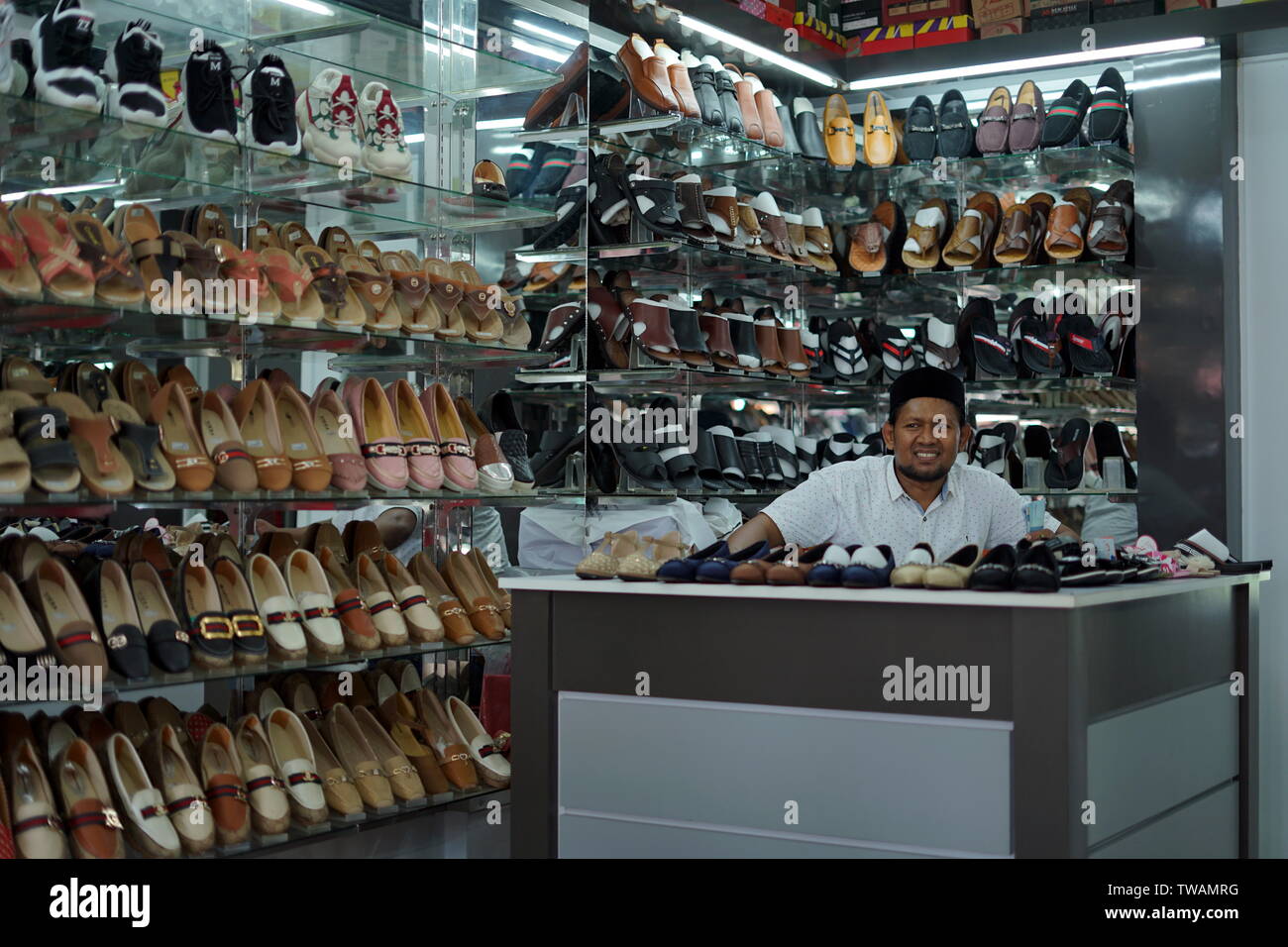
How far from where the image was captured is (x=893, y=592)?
121 inches

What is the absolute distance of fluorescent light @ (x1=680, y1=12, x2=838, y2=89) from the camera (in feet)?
19.2

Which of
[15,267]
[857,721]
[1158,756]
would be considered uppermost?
[15,267]

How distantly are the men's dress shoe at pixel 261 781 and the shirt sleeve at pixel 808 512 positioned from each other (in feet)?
5.15

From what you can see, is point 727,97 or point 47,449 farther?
point 727,97

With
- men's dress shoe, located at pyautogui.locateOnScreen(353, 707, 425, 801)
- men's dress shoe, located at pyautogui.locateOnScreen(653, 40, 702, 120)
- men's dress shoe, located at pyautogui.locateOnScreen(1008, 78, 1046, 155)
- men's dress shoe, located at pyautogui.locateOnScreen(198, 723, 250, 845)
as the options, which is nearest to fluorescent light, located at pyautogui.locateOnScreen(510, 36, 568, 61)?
men's dress shoe, located at pyautogui.locateOnScreen(653, 40, 702, 120)

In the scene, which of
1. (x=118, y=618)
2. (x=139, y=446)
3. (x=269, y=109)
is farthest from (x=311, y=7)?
(x=118, y=618)

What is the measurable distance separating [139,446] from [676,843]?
161cm

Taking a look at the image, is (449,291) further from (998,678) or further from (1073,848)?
(1073,848)

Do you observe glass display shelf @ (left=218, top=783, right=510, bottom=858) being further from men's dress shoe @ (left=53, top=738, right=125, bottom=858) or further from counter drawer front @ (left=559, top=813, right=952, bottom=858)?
counter drawer front @ (left=559, top=813, right=952, bottom=858)

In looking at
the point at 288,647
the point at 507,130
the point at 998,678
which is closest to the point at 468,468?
the point at 288,647

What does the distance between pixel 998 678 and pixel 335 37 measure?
2.74m

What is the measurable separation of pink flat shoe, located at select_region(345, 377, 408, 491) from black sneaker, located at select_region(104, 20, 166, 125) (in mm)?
971

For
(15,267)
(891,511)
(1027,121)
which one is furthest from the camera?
(1027,121)

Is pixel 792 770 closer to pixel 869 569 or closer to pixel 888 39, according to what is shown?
pixel 869 569
